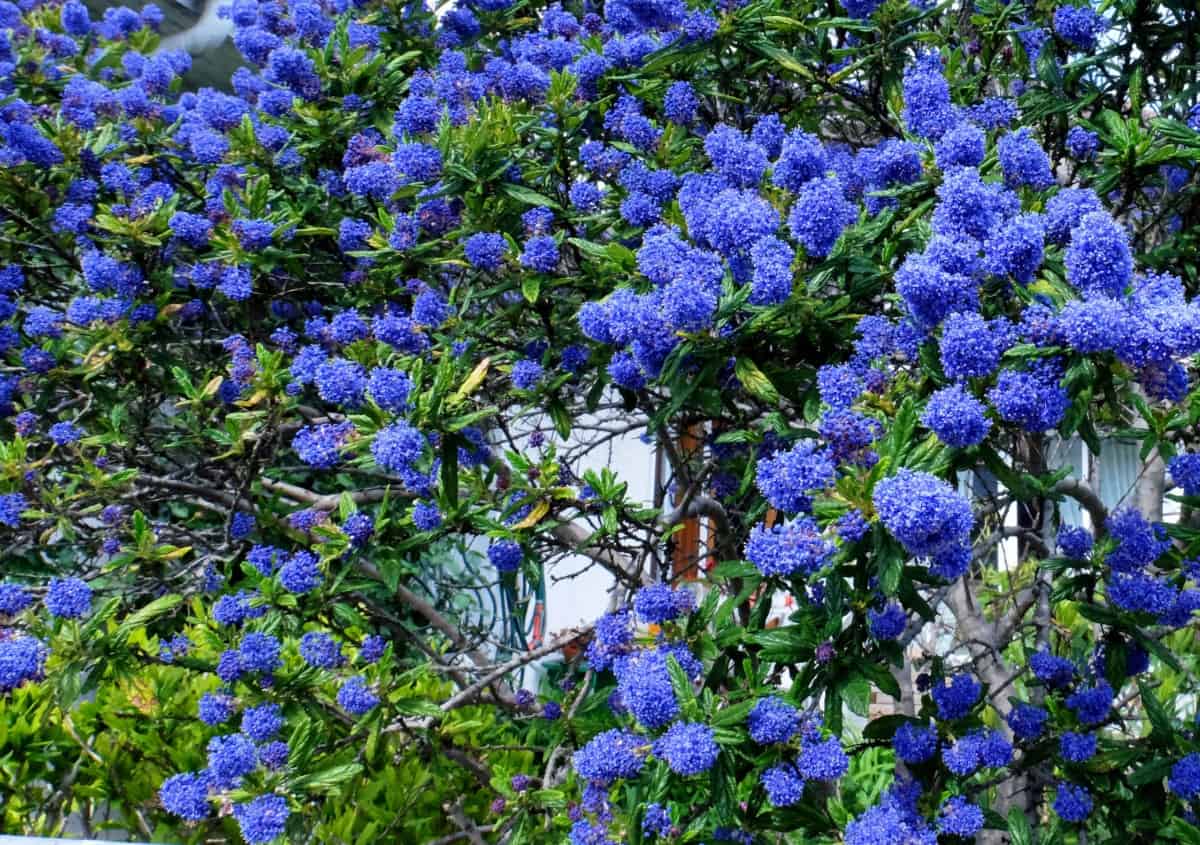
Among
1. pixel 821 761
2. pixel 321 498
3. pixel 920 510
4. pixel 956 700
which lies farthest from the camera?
pixel 321 498

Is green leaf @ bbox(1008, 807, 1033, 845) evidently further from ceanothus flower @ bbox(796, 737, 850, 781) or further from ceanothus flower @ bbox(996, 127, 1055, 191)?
ceanothus flower @ bbox(996, 127, 1055, 191)

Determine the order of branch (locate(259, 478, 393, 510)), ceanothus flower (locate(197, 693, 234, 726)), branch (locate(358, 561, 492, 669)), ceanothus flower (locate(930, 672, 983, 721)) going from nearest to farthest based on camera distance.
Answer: ceanothus flower (locate(930, 672, 983, 721)) < ceanothus flower (locate(197, 693, 234, 726)) < branch (locate(259, 478, 393, 510)) < branch (locate(358, 561, 492, 669))

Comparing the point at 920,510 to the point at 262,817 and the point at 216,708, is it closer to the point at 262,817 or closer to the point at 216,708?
the point at 262,817

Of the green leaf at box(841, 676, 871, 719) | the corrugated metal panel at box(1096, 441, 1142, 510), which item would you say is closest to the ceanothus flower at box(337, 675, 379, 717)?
the green leaf at box(841, 676, 871, 719)

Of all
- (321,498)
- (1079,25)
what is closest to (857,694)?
(1079,25)

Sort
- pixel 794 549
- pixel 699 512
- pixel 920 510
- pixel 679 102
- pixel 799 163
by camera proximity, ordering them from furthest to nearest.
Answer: pixel 699 512, pixel 679 102, pixel 799 163, pixel 794 549, pixel 920 510

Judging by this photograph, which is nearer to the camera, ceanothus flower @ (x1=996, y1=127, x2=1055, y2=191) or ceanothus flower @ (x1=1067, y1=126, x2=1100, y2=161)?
ceanothus flower @ (x1=996, y1=127, x2=1055, y2=191)

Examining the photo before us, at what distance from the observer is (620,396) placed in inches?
122

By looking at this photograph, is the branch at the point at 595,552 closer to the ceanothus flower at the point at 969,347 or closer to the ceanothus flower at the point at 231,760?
the ceanothus flower at the point at 231,760

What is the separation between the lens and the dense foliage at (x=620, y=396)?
1.91 m

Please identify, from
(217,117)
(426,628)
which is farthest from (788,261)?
(426,628)

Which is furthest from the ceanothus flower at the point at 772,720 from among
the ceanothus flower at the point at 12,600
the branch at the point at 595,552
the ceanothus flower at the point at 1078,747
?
the ceanothus flower at the point at 12,600

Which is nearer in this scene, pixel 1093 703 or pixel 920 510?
pixel 920 510

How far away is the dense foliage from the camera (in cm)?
191
